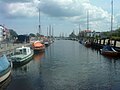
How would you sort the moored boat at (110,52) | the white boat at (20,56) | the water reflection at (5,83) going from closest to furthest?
the water reflection at (5,83), the white boat at (20,56), the moored boat at (110,52)

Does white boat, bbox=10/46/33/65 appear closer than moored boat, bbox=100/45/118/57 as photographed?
Yes

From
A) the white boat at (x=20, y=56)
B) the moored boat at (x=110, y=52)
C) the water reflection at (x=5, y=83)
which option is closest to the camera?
the water reflection at (x=5, y=83)

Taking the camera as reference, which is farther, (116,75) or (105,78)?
(116,75)

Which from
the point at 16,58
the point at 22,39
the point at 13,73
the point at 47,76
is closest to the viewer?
the point at 47,76

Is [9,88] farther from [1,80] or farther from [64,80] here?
[64,80]

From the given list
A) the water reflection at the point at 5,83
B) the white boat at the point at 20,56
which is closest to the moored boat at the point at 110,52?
the white boat at the point at 20,56

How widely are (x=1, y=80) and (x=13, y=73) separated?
9.13m

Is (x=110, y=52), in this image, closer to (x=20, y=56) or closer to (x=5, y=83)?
(x=20, y=56)

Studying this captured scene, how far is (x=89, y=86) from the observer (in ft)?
106

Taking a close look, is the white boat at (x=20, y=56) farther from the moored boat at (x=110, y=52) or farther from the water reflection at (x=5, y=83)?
the moored boat at (x=110, y=52)

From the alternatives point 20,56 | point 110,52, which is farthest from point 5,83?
point 110,52

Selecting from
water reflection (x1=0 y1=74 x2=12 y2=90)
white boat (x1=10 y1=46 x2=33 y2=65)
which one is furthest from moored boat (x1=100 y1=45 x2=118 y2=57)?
water reflection (x1=0 y1=74 x2=12 y2=90)

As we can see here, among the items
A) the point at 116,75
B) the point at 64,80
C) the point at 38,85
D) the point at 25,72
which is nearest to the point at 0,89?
the point at 38,85

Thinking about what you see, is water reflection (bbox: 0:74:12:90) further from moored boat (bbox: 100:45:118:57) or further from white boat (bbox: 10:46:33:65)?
moored boat (bbox: 100:45:118:57)
